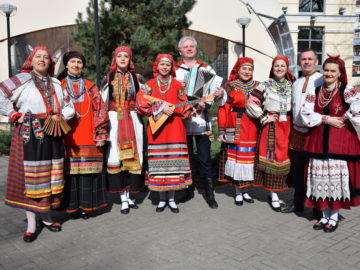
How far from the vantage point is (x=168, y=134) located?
4.50 meters

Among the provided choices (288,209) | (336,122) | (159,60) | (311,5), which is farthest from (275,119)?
(311,5)

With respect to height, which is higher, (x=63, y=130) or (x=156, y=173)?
(x=63, y=130)

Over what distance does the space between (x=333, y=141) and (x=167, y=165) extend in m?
1.88

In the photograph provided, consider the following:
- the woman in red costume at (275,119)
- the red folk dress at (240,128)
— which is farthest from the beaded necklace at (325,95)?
the red folk dress at (240,128)

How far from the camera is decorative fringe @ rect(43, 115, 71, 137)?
3.72m

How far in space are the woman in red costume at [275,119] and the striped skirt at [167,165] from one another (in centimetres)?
97

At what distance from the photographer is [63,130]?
3834 mm

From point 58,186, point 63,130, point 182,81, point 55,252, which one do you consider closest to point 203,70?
point 182,81

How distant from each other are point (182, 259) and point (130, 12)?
274 inches

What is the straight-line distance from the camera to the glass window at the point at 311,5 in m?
20.0

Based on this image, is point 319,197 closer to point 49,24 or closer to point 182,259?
point 182,259

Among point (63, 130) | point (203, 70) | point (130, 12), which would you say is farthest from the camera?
point (130, 12)

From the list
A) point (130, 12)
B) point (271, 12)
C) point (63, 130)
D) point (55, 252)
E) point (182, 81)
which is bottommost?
point (55, 252)

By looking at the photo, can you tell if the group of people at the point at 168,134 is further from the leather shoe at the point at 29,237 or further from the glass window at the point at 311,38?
the glass window at the point at 311,38
